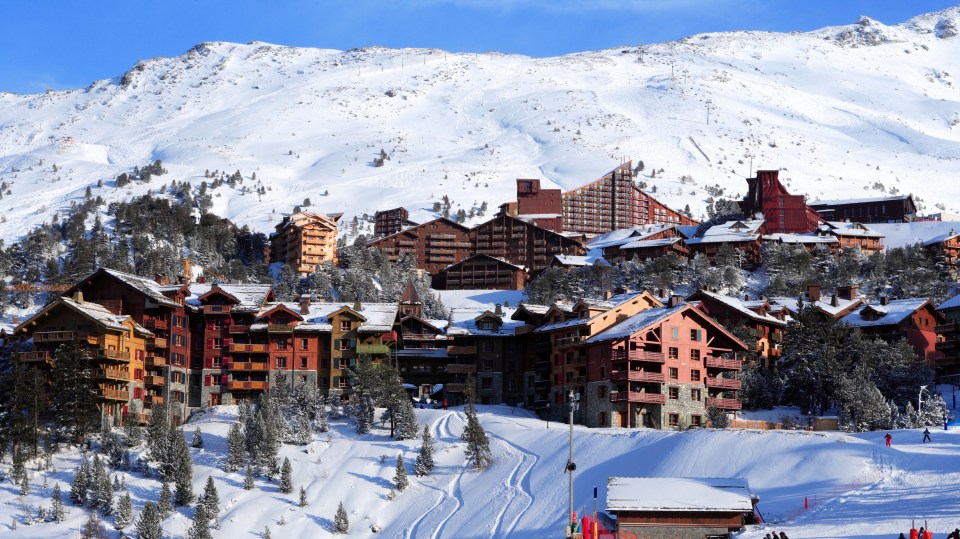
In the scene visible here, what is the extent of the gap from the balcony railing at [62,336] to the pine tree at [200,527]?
79.5 ft

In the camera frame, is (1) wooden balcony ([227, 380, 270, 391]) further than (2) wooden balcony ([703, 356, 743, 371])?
Yes

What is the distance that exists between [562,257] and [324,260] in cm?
2964

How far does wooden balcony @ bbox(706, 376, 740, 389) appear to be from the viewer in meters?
98.4

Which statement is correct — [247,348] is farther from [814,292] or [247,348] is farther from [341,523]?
[814,292]

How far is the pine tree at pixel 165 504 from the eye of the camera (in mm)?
80125

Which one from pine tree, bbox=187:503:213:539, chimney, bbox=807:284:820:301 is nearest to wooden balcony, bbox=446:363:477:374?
pine tree, bbox=187:503:213:539

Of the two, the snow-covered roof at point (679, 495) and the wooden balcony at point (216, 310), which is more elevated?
the wooden balcony at point (216, 310)

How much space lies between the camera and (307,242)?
172 meters

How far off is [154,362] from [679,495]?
54146 millimetres

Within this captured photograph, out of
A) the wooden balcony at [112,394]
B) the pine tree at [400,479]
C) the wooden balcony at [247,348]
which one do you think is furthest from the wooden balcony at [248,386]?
the pine tree at [400,479]

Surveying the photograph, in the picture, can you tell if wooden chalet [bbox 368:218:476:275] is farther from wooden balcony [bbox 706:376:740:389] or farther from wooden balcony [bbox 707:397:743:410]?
wooden balcony [bbox 707:397:743:410]

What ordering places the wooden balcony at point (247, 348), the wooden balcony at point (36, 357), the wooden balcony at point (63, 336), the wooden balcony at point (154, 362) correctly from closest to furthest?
1. the wooden balcony at point (36, 357)
2. the wooden balcony at point (63, 336)
3. the wooden balcony at point (154, 362)
4. the wooden balcony at point (247, 348)

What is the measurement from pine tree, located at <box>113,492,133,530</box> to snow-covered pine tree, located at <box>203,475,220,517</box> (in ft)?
A: 14.0

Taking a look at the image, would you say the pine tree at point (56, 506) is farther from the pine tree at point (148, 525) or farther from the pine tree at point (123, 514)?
the pine tree at point (148, 525)
